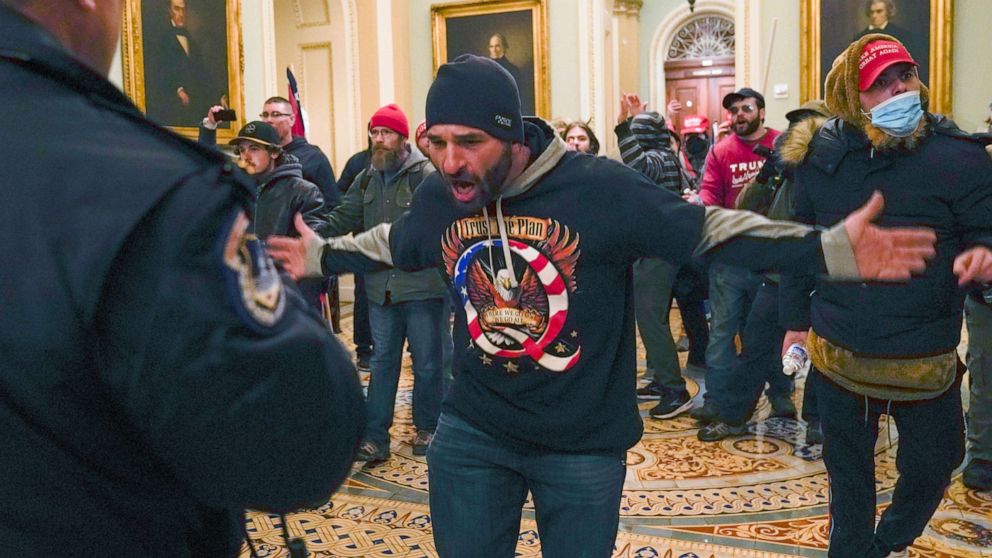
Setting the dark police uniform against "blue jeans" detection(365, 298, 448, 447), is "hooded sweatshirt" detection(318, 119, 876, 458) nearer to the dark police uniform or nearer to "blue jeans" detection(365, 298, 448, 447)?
the dark police uniform

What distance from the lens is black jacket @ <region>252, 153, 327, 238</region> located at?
458cm

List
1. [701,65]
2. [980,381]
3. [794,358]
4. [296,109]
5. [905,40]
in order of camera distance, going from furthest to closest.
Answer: [701,65], [905,40], [296,109], [980,381], [794,358]

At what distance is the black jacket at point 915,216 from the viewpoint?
2678 mm

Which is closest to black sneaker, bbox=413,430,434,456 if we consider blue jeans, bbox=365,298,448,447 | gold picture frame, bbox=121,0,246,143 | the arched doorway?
blue jeans, bbox=365,298,448,447

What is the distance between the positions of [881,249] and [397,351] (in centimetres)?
326

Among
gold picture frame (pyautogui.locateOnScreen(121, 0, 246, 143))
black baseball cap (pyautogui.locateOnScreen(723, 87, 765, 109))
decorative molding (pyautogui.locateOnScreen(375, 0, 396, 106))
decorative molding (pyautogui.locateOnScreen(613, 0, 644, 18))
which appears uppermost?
decorative molding (pyautogui.locateOnScreen(613, 0, 644, 18))

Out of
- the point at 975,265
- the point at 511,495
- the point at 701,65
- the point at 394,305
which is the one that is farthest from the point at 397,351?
the point at 701,65

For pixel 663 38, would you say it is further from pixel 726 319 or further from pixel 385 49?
pixel 726 319

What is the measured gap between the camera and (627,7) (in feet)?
55.9

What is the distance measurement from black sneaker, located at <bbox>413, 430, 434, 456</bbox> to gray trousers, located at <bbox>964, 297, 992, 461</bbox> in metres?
2.74

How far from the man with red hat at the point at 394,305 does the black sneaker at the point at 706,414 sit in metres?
1.59

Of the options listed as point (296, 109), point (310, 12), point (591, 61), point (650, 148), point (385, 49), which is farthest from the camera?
point (591, 61)

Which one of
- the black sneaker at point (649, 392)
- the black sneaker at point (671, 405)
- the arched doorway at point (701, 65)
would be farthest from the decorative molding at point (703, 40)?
the black sneaker at point (671, 405)

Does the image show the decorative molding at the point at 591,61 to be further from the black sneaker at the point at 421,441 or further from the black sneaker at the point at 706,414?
the black sneaker at the point at 421,441
